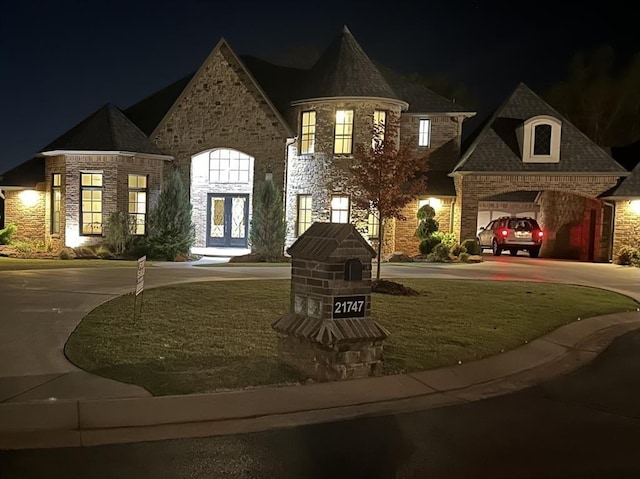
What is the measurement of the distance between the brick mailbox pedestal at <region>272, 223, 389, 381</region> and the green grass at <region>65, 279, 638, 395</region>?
1.19ft

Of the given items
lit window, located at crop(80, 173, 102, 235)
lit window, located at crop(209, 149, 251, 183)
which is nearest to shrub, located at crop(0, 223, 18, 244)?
lit window, located at crop(80, 173, 102, 235)

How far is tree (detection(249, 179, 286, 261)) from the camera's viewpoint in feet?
77.2

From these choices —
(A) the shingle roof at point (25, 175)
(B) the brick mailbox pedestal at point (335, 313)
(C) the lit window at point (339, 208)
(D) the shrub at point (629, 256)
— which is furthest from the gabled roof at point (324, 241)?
(A) the shingle roof at point (25, 175)

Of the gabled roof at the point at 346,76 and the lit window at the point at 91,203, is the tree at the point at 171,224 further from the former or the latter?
the gabled roof at the point at 346,76

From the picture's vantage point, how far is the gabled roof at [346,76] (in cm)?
2462

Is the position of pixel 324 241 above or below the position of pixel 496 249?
above

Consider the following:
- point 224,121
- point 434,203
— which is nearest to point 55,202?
point 224,121

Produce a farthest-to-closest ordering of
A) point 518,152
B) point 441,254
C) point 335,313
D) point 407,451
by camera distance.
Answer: point 518,152 < point 441,254 < point 335,313 < point 407,451

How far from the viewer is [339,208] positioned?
82.6 feet

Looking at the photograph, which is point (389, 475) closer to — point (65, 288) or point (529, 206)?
point (65, 288)

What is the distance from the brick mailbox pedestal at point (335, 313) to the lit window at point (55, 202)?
19.3 metres

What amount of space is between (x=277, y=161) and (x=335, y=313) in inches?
705

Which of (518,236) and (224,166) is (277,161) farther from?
(518,236)

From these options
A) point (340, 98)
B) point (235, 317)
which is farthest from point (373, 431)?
point (340, 98)
